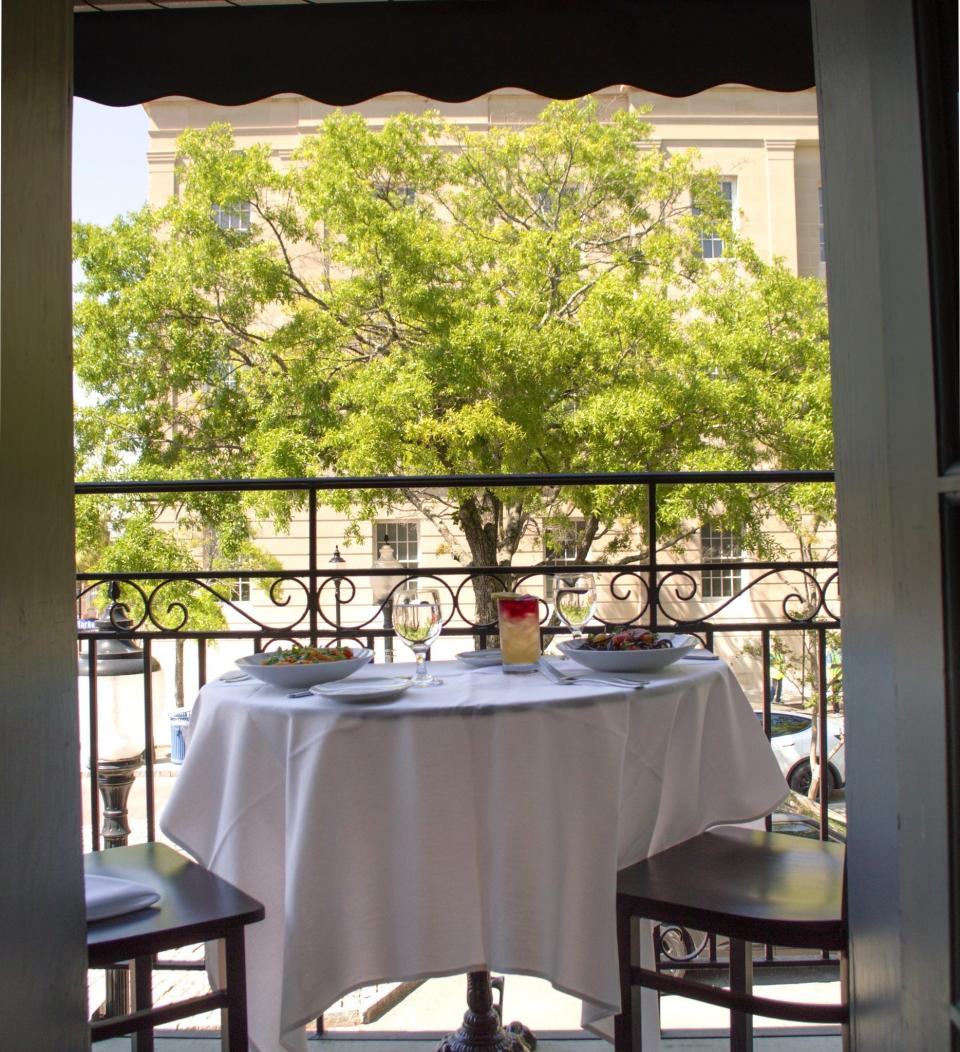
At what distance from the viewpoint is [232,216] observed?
15062 millimetres

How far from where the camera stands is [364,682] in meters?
1.71

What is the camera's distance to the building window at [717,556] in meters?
17.5

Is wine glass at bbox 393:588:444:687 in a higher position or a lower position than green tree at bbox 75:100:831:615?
lower

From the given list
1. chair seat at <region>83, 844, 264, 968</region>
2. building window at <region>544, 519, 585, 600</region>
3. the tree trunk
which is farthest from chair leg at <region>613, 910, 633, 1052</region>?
the tree trunk

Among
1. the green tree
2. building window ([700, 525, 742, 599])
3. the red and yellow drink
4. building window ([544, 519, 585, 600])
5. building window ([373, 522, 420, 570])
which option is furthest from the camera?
building window ([373, 522, 420, 570])

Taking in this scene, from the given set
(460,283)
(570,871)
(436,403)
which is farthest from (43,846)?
(460,283)

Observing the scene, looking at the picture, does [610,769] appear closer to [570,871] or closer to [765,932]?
[570,871]

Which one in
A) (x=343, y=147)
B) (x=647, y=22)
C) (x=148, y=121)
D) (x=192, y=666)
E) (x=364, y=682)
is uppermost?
(x=148, y=121)

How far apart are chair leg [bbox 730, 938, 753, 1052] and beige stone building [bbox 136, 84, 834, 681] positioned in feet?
51.1

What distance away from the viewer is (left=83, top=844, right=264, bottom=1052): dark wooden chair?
1343 mm

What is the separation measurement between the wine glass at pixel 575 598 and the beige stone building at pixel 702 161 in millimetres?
15278

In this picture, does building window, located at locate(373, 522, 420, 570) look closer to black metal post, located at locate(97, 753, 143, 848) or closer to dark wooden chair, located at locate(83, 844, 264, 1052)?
black metal post, located at locate(97, 753, 143, 848)

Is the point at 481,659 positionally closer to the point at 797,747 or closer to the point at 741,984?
the point at 741,984

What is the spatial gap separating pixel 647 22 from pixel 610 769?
6.00 feet
